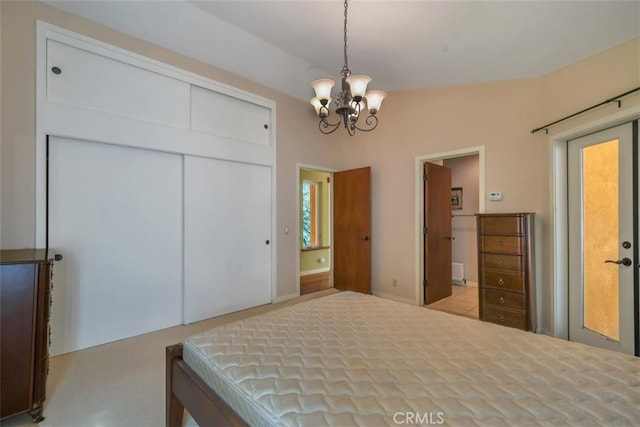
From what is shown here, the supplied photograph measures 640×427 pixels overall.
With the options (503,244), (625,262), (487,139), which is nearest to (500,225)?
(503,244)

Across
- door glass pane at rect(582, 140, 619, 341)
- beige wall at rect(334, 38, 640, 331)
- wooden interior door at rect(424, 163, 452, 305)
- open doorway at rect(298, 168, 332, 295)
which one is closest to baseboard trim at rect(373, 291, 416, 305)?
beige wall at rect(334, 38, 640, 331)

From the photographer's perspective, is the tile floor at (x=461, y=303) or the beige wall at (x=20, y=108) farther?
the tile floor at (x=461, y=303)

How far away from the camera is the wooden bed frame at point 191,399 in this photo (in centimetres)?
118

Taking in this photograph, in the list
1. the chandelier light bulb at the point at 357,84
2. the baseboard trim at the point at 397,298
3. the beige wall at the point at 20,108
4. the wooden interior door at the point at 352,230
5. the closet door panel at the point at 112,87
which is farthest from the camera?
the wooden interior door at the point at 352,230

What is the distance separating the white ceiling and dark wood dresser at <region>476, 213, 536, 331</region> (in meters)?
1.56

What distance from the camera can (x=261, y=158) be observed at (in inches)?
152

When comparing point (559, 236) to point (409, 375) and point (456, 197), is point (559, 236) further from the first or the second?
point (409, 375)

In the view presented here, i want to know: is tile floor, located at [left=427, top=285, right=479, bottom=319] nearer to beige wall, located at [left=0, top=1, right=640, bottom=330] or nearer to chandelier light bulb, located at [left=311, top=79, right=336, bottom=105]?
beige wall, located at [left=0, top=1, right=640, bottom=330]

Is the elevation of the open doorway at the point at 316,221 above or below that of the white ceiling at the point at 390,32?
below

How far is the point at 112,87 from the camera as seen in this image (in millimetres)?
2727

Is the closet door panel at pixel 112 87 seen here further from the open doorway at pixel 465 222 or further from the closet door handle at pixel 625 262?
the closet door handle at pixel 625 262

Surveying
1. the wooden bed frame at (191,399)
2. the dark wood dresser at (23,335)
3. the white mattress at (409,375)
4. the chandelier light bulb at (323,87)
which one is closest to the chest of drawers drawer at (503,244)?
the white mattress at (409,375)

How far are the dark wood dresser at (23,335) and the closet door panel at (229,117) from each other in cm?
210

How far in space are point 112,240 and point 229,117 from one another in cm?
189
